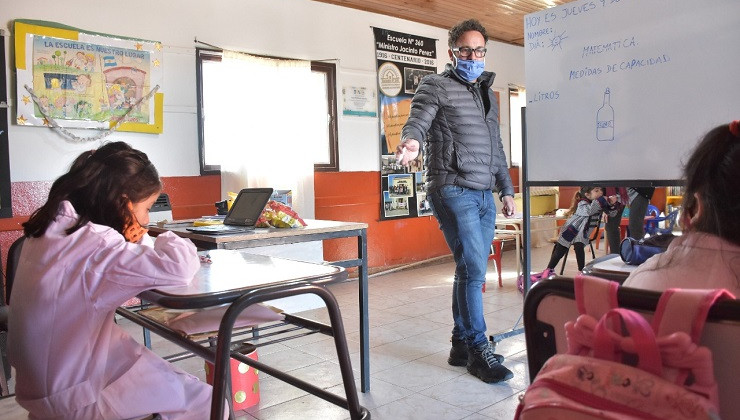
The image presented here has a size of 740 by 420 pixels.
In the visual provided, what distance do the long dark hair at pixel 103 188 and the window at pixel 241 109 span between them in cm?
337

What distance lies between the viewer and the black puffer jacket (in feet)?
9.32

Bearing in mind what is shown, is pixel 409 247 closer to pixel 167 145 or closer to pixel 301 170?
pixel 301 170

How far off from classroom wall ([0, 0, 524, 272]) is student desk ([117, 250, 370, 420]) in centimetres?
274

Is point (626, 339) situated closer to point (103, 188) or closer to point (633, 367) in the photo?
point (633, 367)

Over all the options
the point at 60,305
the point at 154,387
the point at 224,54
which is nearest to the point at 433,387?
the point at 154,387

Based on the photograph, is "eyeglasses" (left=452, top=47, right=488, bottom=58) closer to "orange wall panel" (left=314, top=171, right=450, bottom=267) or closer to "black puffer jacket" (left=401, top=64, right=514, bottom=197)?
"black puffer jacket" (left=401, top=64, right=514, bottom=197)

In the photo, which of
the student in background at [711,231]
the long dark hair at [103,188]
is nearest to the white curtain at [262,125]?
the long dark hair at [103,188]

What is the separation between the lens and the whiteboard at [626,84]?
91.4 inches

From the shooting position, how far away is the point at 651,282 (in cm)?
100

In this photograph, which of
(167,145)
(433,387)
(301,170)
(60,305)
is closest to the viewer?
(60,305)

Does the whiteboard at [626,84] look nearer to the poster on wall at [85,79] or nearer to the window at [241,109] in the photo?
the window at [241,109]

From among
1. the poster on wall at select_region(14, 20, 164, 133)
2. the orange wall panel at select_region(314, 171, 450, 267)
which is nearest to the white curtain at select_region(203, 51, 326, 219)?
the orange wall panel at select_region(314, 171, 450, 267)

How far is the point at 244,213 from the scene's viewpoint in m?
2.90

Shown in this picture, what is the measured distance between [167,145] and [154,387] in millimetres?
3495
